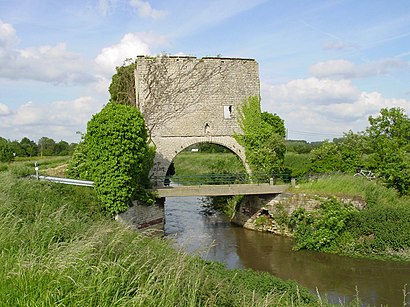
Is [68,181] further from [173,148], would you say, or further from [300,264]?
[300,264]

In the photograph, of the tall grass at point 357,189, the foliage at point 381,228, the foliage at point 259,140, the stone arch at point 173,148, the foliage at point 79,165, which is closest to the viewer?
the foliage at point 381,228

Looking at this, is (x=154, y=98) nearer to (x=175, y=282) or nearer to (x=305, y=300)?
(x=305, y=300)

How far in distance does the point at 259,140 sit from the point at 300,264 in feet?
25.2

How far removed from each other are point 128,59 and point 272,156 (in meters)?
9.21

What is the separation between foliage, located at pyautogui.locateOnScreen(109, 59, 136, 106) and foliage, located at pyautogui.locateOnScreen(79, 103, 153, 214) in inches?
291

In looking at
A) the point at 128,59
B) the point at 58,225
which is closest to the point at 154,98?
the point at 128,59

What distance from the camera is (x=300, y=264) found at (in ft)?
46.9

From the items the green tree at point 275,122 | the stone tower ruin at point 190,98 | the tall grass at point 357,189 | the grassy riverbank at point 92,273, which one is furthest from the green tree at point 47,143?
the grassy riverbank at point 92,273

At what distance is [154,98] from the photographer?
1958cm

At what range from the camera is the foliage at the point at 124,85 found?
2262 centimetres

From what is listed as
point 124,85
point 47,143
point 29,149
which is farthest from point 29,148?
point 124,85

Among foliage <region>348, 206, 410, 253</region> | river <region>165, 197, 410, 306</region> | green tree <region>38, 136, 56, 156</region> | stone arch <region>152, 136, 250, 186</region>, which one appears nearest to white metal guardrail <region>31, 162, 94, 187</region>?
river <region>165, 197, 410, 306</region>

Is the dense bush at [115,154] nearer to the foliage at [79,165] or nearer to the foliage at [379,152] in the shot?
the foliage at [79,165]

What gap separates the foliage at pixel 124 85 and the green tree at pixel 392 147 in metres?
12.3
